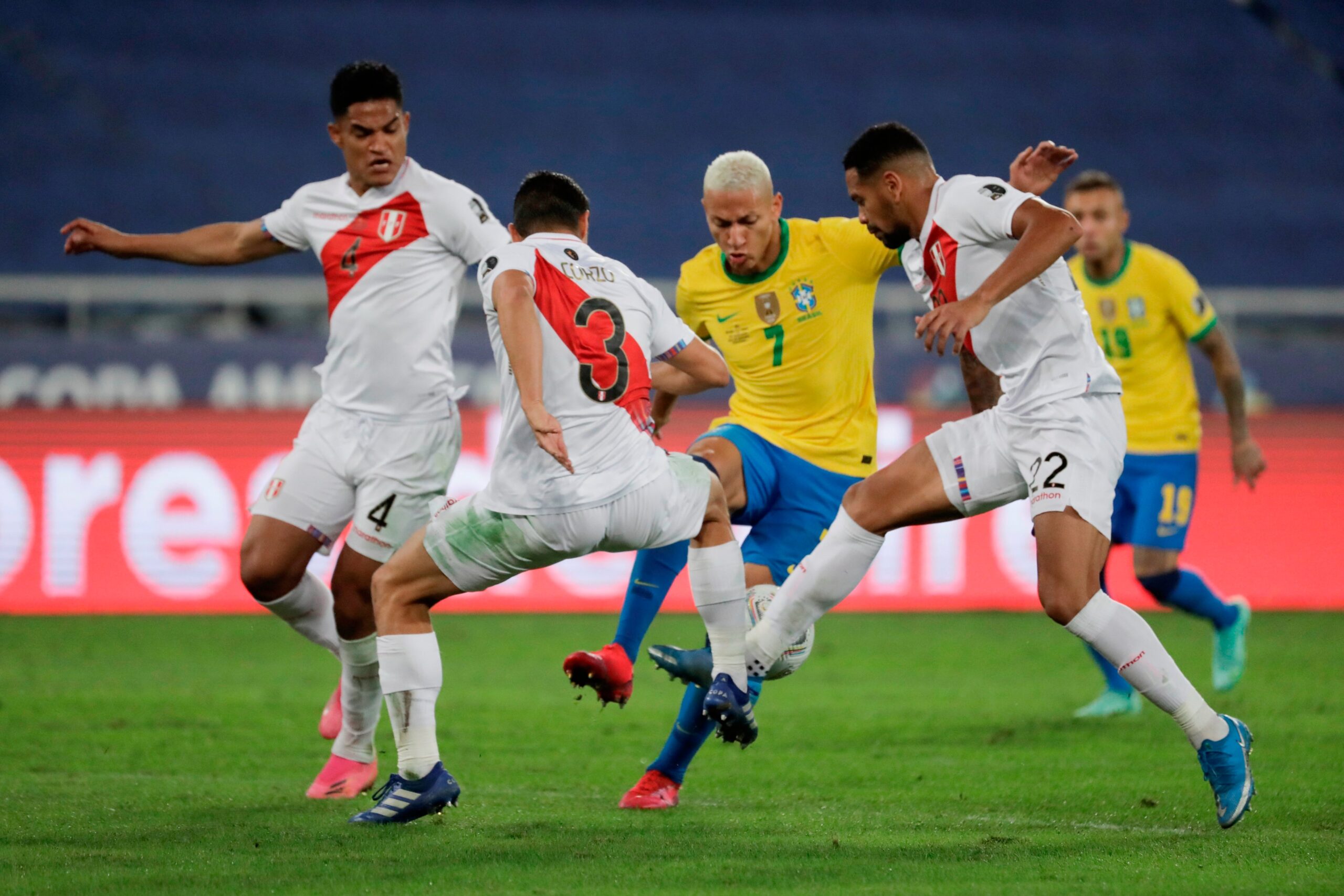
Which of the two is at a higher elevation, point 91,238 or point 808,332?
point 91,238

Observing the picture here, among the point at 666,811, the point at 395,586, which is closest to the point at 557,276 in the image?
the point at 395,586

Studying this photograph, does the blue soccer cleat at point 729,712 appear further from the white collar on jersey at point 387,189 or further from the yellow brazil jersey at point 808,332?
the white collar on jersey at point 387,189

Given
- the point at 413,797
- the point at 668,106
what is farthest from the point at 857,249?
the point at 668,106

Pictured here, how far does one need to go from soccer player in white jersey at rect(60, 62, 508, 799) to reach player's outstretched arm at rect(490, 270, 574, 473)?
0.96 m

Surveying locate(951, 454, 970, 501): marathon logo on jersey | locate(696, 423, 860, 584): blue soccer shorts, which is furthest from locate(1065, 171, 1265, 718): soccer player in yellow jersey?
locate(951, 454, 970, 501): marathon logo on jersey

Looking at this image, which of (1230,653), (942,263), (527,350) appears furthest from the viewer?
(1230,653)

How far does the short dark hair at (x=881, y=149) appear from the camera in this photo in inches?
197

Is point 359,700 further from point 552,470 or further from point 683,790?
point 552,470

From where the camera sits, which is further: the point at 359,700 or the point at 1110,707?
the point at 1110,707

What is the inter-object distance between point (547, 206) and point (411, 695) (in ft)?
5.09

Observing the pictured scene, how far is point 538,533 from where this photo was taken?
4605 millimetres

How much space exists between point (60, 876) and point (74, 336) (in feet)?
29.8

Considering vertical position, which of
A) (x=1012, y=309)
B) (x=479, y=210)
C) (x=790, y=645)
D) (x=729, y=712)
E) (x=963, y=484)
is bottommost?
(x=729, y=712)

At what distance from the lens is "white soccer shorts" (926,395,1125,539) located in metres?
4.80
